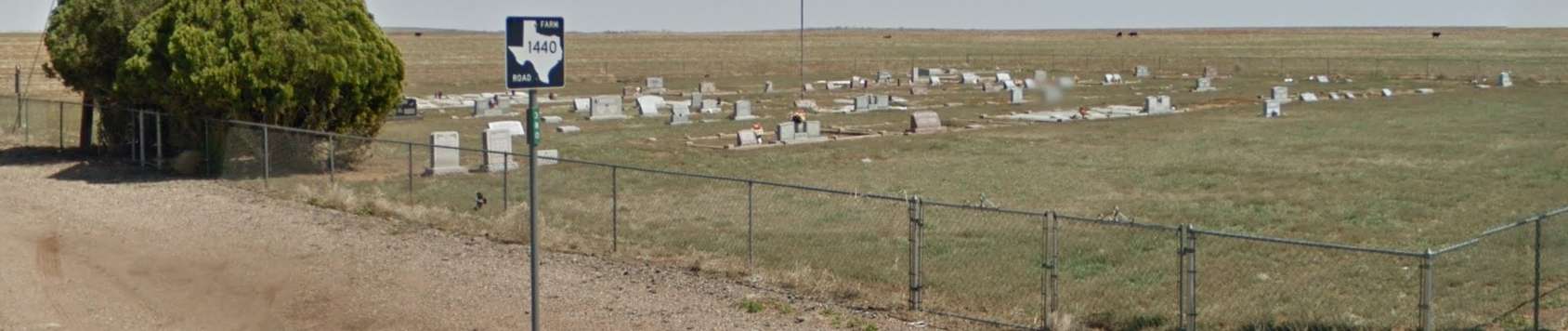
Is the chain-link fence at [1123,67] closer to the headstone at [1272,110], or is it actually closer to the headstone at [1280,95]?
the headstone at [1280,95]

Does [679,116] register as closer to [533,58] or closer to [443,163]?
[443,163]

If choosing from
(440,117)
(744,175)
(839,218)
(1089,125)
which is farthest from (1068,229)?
(440,117)

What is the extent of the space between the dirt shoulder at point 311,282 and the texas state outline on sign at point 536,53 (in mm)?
3617

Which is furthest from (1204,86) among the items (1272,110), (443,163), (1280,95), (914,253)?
(914,253)

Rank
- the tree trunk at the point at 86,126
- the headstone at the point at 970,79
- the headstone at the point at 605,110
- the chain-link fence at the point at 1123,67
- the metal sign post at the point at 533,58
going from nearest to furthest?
the metal sign post at the point at 533,58, the tree trunk at the point at 86,126, the headstone at the point at 605,110, the headstone at the point at 970,79, the chain-link fence at the point at 1123,67

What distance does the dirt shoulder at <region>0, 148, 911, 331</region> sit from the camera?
14.0 metres

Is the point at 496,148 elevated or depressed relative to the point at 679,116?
depressed

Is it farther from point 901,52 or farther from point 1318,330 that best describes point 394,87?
point 901,52

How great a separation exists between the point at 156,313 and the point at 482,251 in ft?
14.2

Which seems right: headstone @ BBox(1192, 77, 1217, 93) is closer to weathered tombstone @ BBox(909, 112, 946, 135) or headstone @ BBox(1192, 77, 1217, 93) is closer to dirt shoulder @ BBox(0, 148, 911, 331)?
weathered tombstone @ BBox(909, 112, 946, 135)

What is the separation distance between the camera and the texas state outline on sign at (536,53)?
1038 cm

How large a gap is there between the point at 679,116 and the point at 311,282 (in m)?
30.4

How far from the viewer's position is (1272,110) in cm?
4900

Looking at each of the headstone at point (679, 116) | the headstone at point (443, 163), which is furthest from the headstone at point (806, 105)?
the headstone at point (443, 163)
